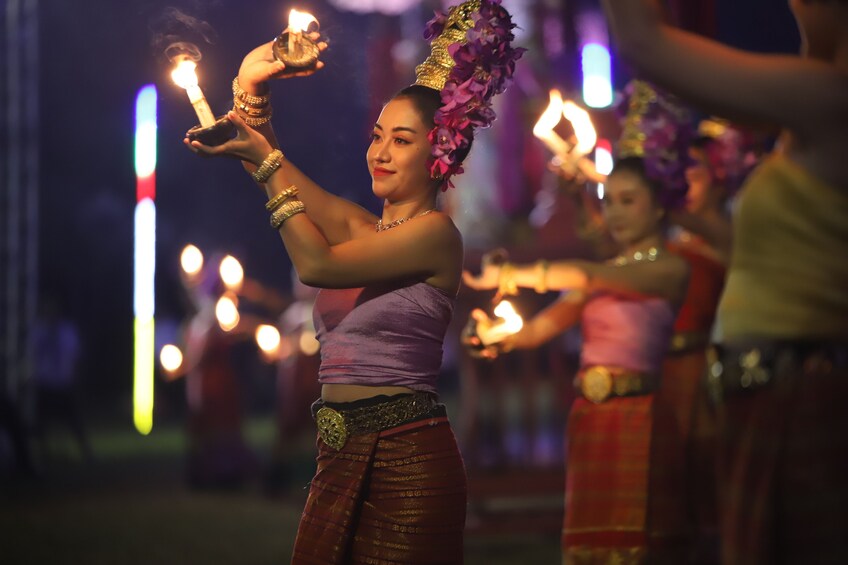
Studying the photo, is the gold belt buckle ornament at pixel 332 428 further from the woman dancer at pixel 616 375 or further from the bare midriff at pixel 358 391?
the woman dancer at pixel 616 375

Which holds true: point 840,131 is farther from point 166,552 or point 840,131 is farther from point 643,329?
point 166,552

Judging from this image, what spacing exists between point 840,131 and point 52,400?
11.2 meters

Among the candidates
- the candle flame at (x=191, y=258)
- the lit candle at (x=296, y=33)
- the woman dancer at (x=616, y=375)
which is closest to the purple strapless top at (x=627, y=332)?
the woman dancer at (x=616, y=375)

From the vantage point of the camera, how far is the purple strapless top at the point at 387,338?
2666 mm

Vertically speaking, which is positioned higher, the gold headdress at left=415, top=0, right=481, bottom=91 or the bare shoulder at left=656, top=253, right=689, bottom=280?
the gold headdress at left=415, top=0, right=481, bottom=91

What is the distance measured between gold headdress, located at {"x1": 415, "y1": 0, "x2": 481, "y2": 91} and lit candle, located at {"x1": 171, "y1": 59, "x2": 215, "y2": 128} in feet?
2.18

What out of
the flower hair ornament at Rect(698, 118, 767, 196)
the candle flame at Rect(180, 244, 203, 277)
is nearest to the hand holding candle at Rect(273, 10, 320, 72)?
the flower hair ornament at Rect(698, 118, 767, 196)

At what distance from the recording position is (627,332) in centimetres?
370

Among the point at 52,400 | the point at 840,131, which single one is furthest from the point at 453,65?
the point at 52,400

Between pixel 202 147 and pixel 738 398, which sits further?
pixel 202 147

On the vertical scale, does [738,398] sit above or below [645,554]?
above

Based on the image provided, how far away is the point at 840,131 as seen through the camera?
180 cm

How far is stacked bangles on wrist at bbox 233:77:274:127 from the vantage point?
2.68m

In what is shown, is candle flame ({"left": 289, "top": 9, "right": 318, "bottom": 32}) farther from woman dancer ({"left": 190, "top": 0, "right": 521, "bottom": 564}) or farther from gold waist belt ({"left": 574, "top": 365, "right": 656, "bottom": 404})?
gold waist belt ({"left": 574, "top": 365, "right": 656, "bottom": 404})
